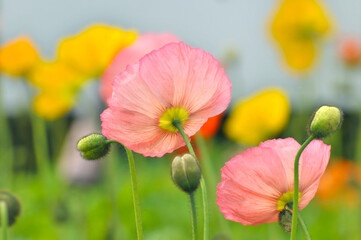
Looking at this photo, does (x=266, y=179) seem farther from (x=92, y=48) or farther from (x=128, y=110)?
(x=92, y=48)

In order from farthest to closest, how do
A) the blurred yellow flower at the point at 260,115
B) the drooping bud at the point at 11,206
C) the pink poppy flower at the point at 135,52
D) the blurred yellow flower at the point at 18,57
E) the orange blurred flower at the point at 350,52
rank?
1. the orange blurred flower at the point at 350,52
2. the blurred yellow flower at the point at 18,57
3. the blurred yellow flower at the point at 260,115
4. the pink poppy flower at the point at 135,52
5. the drooping bud at the point at 11,206

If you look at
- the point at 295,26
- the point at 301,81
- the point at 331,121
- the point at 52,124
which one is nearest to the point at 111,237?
the point at 331,121

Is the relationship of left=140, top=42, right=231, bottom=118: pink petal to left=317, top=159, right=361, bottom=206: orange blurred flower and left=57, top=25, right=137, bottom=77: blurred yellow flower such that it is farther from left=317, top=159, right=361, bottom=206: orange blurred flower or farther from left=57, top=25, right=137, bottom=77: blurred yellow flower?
left=317, top=159, right=361, bottom=206: orange blurred flower

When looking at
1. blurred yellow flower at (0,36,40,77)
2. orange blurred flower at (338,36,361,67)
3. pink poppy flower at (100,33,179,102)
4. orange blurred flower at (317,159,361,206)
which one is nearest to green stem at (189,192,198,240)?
pink poppy flower at (100,33,179,102)

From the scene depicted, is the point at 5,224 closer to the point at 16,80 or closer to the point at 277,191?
the point at 277,191

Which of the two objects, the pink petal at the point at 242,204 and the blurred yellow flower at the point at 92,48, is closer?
the pink petal at the point at 242,204

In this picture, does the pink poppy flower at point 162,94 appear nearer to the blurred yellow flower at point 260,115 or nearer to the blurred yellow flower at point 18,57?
the blurred yellow flower at point 260,115

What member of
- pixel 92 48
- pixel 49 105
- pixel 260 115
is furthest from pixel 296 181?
pixel 49 105

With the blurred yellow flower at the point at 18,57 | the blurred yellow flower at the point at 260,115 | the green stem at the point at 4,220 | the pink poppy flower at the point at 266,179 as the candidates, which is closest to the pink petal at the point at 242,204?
the pink poppy flower at the point at 266,179
